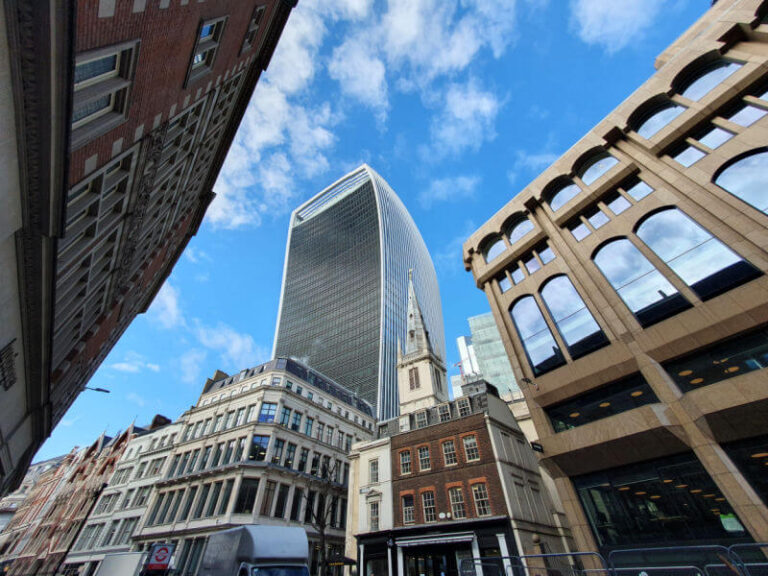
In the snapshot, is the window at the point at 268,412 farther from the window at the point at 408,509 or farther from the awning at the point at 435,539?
the awning at the point at 435,539

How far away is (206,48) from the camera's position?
15.5 m

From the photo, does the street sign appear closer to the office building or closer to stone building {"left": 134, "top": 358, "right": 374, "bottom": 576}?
stone building {"left": 134, "top": 358, "right": 374, "bottom": 576}

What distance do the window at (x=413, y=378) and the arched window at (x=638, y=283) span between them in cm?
3443

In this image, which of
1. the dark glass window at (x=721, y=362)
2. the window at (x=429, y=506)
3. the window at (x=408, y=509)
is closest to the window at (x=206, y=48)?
the dark glass window at (x=721, y=362)

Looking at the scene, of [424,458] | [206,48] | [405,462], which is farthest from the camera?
[405,462]

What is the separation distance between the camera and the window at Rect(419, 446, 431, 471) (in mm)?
29922

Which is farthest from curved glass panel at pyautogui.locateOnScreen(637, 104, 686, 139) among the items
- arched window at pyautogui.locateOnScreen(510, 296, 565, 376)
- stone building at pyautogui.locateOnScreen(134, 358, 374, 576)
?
stone building at pyautogui.locateOnScreen(134, 358, 374, 576)

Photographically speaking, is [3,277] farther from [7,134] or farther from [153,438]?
[153,438]

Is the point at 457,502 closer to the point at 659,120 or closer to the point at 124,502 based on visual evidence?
the point at 659,120

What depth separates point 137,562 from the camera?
25500 millimetres

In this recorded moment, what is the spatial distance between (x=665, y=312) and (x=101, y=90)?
24.6 metres

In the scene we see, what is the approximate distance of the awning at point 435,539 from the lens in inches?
969

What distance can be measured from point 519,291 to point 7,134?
2641cm

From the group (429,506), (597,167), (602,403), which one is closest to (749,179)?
(597,167)
